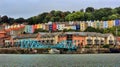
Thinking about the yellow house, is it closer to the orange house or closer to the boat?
the orange house

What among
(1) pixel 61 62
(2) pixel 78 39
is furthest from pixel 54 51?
(1) pixel 61 62

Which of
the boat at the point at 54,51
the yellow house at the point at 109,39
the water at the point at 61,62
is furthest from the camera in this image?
the yellow house at the point at 109,39

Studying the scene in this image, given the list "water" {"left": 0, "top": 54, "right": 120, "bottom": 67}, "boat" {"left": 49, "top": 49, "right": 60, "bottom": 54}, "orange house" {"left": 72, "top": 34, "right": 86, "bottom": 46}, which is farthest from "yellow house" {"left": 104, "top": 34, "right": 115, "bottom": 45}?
"water" {"left": 0, "top": 54, "right": 120, "bottom": 67}

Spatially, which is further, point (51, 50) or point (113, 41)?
point (113, 41)

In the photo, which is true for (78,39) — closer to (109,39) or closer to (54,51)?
(109,39)

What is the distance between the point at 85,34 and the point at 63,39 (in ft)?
31.0

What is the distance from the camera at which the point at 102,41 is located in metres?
186

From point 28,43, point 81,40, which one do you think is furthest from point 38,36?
point 81,40

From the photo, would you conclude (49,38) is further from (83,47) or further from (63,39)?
(83,47)

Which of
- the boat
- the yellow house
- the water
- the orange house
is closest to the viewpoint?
the water

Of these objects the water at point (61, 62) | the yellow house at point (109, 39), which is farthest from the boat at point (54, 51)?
the water at point (61, 62)

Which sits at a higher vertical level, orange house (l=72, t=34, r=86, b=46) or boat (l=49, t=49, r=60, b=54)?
orange house (l=72, t=34, r=86, b=46)

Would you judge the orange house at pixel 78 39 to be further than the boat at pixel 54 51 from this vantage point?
Yes

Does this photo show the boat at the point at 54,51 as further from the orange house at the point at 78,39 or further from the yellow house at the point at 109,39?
the yellow house at the point at 109,39
